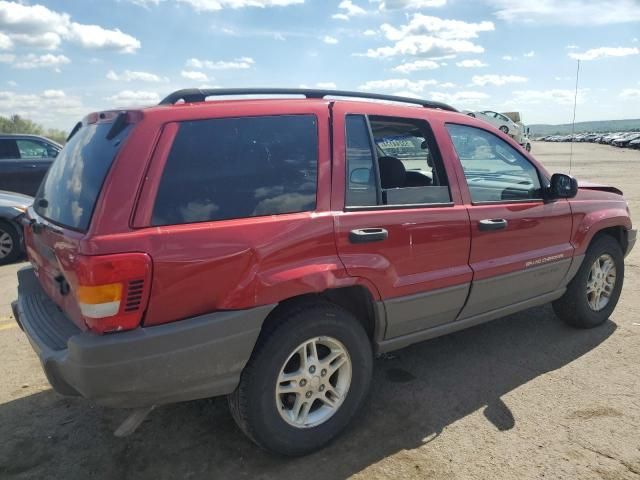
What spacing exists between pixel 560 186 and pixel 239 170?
2582 mm

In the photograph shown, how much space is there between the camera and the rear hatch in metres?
2.35

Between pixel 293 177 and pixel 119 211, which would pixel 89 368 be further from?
pixel 293 177

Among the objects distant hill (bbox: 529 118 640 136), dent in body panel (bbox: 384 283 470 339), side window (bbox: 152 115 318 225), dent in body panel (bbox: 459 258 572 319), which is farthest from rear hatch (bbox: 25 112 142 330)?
distant hill (bbox: 529 118 640 136)

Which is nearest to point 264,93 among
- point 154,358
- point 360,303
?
point 360,303

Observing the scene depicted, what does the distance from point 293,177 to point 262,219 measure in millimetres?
314

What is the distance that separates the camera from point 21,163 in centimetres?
1035

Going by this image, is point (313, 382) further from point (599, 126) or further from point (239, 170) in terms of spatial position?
point (599, 126)

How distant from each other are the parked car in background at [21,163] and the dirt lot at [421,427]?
24.1ft

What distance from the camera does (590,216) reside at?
420 centimetres

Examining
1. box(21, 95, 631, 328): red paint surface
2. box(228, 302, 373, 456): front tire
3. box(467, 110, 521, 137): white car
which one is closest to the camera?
box(21, 95, 631, 328): red paint surface

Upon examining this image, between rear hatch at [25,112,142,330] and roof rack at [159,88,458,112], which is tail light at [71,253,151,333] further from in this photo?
roof rack at [159,88,458,112]

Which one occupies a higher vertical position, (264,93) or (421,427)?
(264,93)

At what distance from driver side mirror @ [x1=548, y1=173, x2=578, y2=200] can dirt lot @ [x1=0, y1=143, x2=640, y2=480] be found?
3.88ft

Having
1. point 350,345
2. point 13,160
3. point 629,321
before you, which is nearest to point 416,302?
point 350,345
